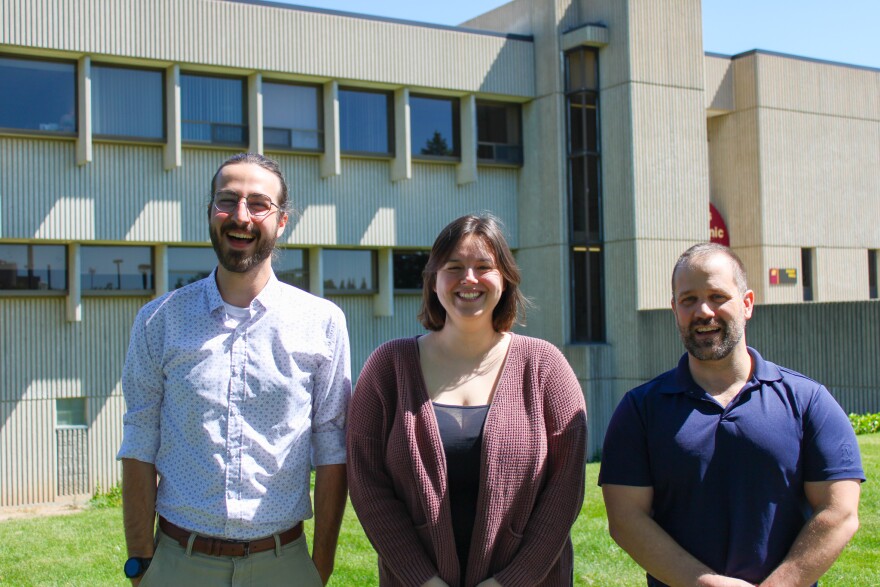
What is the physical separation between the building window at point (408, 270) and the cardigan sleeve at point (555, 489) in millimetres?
16489

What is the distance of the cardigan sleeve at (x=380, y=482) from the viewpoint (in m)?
3.73

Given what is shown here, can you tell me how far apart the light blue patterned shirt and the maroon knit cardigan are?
207 mm

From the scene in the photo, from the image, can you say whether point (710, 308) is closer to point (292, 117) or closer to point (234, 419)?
point (234, 419)

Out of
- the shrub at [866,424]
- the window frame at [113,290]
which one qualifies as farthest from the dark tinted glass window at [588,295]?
the window frame at [113,290]

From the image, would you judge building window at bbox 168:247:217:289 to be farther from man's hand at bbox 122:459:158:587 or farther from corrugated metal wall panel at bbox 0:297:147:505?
man's hand at bbox 122:459:158:587

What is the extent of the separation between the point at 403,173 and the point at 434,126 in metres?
1.65

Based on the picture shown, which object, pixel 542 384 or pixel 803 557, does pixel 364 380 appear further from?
pixel 803 557

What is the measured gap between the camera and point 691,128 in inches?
835

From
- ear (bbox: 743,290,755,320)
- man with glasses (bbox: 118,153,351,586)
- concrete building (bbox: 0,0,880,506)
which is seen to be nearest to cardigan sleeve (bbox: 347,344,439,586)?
man with glasses (bbox: 118,153,351,586)

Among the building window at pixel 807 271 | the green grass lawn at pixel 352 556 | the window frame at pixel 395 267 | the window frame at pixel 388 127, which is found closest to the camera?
the green grass lawn at pixel 352 556

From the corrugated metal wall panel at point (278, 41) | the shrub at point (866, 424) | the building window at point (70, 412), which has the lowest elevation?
the shrub at point (866, 424)

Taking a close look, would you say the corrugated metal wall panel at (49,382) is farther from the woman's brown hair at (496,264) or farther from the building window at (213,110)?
the woman's brown hair at (496,264)

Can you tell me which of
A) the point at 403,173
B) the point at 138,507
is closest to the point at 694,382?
the point at 138,507

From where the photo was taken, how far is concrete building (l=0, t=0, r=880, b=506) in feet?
56.0
